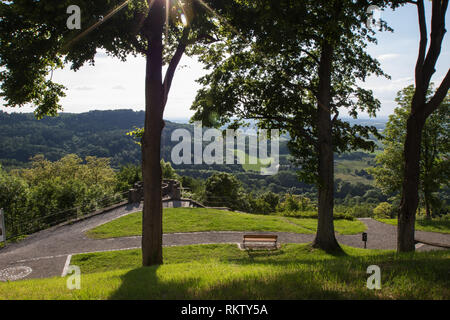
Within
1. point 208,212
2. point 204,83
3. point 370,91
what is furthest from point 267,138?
point 208,212

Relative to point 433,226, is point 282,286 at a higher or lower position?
higher

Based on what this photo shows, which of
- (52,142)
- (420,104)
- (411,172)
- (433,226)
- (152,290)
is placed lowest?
(433,226)

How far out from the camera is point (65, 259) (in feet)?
42.8

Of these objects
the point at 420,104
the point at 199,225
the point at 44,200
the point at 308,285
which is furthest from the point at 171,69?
the point at 44,200

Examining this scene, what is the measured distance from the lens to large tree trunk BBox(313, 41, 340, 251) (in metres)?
12.6

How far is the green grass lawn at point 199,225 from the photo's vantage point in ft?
57.7

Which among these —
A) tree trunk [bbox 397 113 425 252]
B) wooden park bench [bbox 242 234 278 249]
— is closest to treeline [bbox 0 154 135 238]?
wooden park bench [bbox 242 234 278 249]

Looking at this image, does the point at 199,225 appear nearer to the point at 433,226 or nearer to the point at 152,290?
the point at 152,290

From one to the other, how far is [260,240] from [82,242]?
Answer: 379 inches

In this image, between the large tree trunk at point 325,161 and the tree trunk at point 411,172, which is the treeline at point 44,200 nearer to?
the large tree trunk at point 325,161

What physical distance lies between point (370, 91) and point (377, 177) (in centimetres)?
1739

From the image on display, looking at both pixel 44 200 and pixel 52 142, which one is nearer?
pixel 44 200

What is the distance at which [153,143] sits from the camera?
9.27 m

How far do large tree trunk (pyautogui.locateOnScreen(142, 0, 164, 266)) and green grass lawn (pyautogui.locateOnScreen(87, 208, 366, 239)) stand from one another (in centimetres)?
827
